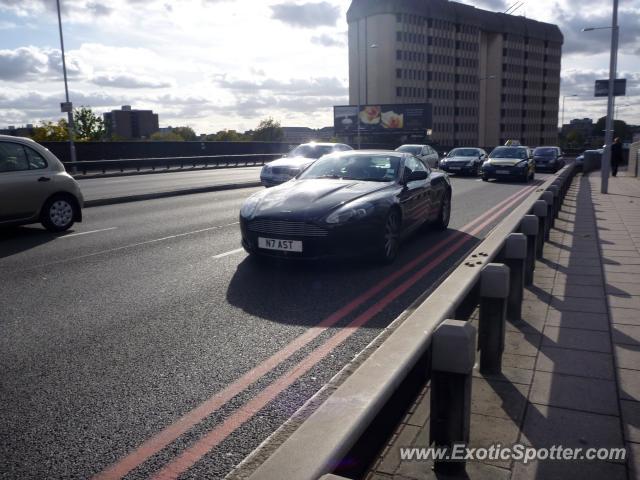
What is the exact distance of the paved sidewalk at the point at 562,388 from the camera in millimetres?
2691

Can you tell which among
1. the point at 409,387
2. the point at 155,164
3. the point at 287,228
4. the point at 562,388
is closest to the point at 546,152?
the point at 155,164

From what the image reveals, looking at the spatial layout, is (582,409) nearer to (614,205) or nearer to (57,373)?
(57,373)

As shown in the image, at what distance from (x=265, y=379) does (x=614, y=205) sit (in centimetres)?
1341

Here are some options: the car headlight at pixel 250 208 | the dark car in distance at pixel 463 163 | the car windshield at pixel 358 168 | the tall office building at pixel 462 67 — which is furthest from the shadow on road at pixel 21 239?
the tall office building at pixel 462 67

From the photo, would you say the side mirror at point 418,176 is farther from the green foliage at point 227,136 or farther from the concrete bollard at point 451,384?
the green foliage at point 227,136

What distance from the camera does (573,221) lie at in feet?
37.5

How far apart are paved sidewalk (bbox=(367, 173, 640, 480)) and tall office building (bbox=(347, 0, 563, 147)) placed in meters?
101

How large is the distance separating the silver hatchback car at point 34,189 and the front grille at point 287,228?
15.0 feet

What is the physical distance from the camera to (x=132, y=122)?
579ft

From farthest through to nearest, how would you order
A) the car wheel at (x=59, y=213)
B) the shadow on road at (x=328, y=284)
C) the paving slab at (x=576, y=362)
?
the car wheel at (x=59, y=213)
the shadow on road at (x=328, y=284)
the paving slab at (x=576, y=362)

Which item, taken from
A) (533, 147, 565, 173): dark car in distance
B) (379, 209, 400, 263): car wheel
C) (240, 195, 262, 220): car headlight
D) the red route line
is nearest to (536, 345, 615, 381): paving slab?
the red route line

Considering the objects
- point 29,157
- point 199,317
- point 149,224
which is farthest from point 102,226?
point 199,317

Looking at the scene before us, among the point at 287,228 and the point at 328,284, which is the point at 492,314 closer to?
the point at 328,284

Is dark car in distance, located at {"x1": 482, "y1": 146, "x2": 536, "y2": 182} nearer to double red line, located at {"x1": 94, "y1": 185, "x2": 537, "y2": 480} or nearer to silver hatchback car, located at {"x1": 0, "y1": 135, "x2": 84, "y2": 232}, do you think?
silver hatchback car, located at {"x1": 0, "y1": 135, "x2": 84, "y2": 232}
